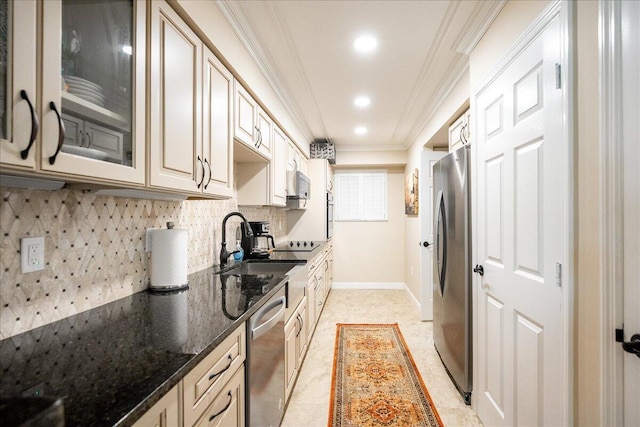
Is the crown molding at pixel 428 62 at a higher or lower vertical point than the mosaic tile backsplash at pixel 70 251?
higher

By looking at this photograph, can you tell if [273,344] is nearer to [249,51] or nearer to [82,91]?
[82,91]

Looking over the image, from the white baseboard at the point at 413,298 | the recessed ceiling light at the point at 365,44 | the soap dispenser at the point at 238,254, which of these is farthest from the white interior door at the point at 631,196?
the white baseboard at the point at 413,298

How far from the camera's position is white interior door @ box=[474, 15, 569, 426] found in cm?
126

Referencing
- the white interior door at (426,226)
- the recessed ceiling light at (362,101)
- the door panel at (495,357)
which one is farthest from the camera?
the white interior door at (426,226)

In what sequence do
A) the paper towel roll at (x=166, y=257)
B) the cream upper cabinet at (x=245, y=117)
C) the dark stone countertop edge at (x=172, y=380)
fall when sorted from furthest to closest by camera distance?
the cream upper cabinet at (x=245, y=117), the paper towel roll at (x=166, y=257), the dark stone countertop edge at (x=172, y=380)

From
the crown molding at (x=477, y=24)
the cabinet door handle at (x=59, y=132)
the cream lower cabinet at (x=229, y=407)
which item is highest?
the crown molding at (x=477, y=24)

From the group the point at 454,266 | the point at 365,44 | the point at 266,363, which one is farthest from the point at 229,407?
the point at 365,44

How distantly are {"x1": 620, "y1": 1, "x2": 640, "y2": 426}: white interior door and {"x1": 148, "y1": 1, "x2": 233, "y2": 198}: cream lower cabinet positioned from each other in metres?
1.64

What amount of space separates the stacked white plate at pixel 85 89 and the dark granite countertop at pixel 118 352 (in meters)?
0.77

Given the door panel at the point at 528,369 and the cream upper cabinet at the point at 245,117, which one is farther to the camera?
the cream upper cabinet at the point at 245,117

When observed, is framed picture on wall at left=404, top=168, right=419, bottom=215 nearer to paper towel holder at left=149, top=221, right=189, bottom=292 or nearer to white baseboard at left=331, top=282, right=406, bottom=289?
white baseboard at left=331, top=282, right=406, bottom=289

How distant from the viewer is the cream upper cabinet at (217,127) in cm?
162

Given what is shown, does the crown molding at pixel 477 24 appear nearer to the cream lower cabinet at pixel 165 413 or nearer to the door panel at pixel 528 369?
the door panel at pixel 528 369

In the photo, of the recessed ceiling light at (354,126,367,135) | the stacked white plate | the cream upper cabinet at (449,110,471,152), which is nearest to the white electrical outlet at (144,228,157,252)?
the stacked white plate
